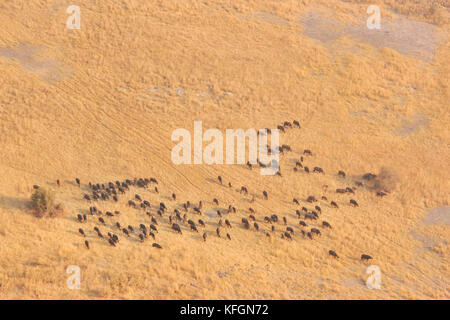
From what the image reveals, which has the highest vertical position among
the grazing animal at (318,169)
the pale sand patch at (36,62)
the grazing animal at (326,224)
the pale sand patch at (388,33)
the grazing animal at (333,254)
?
the pale sand patch at (388,33)

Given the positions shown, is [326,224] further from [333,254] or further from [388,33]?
[388,33]

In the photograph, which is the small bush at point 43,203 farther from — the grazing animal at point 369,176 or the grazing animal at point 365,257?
the grazing animal at point 369,176

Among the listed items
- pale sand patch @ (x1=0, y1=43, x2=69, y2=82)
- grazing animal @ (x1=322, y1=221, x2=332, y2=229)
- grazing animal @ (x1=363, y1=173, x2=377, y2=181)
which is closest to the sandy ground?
pale sand patch @ (x1=0, y1=43, x2=69, y2=82)

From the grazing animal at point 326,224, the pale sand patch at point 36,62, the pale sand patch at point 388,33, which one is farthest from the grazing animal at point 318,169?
the pale sand patch at point 36,62

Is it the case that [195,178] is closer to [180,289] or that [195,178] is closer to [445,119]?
[180,289]

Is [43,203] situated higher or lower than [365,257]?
higher

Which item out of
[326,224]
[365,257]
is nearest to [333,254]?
[365,257]
